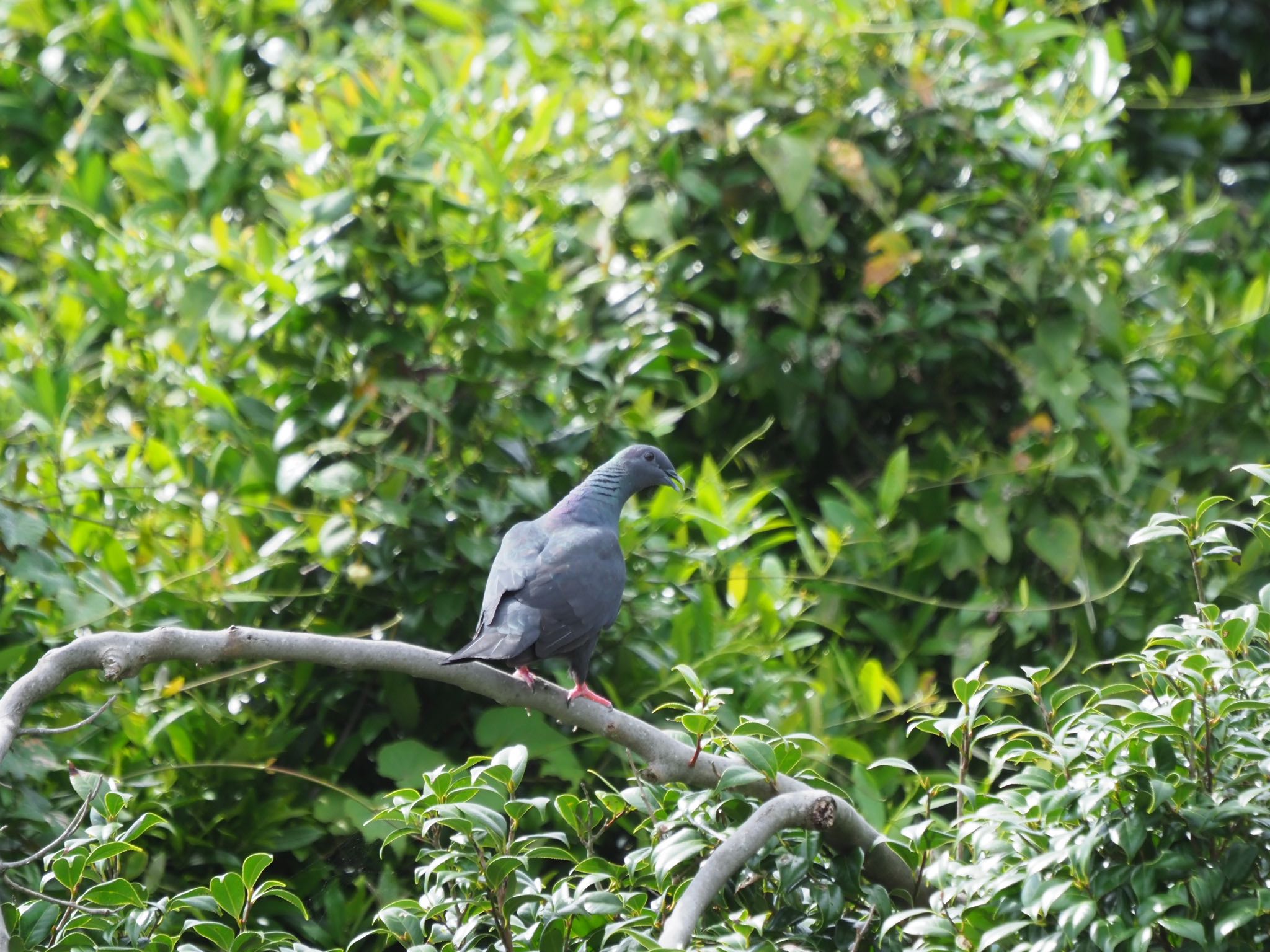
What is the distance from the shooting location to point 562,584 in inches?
116

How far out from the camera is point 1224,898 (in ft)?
6.49

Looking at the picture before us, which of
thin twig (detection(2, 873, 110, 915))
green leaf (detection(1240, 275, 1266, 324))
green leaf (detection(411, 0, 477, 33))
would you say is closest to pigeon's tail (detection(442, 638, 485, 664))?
thin twig (detection(2, 873, 110, 915))

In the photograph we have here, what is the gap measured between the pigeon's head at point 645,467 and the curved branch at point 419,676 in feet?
2.84

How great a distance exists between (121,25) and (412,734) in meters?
3.26

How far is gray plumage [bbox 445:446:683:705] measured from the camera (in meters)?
2.84

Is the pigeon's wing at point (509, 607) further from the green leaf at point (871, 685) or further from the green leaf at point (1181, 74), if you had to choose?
the green leaf at point (1181, 74)

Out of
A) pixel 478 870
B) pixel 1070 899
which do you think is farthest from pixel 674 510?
pixel 1070 899

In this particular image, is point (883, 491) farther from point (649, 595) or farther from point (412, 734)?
point (412, 734)

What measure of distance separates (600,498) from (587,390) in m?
0.52

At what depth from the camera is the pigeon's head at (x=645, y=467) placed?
342cm

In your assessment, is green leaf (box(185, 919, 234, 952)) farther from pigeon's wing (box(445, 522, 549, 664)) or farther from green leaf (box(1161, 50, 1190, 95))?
green leaf (box(1161, 50, 1190, 95))

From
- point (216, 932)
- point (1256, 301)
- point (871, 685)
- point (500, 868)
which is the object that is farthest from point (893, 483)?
point (216, 932)

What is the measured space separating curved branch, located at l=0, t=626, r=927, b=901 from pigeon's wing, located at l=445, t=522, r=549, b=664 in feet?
0.15

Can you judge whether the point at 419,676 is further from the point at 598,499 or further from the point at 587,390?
the point at 587,390
